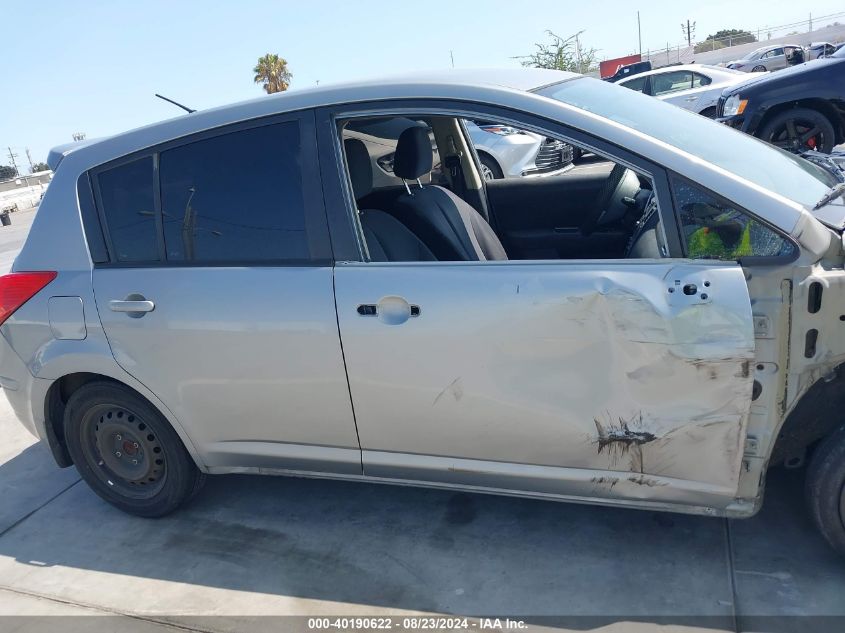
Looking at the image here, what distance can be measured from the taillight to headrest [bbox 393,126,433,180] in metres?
1.66

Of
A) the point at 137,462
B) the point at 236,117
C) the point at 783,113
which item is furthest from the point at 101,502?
the point at 783,113

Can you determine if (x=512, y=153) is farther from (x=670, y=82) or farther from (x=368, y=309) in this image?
(x=368, y=309)

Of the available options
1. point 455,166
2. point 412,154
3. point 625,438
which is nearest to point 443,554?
point 625,438

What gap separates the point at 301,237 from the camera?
2818mm

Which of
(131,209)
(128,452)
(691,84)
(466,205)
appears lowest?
(128,452)

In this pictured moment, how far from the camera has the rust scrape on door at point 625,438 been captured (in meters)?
2.48

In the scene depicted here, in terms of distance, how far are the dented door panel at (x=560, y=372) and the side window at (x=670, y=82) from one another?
1226 centimetres

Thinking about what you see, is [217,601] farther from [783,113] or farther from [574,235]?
[783,113]

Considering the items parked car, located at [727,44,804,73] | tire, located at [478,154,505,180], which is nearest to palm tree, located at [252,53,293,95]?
parked car, located at [727,44,804,73]

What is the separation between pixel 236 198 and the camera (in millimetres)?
2930

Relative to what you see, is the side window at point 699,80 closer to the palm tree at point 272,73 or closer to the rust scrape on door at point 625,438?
the rust scrape on door at point 625,438

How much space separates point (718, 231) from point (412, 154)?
1.55 metres

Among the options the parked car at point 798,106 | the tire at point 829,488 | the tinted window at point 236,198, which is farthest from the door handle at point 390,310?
the parked car at point 798,106

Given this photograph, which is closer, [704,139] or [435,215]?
[704,139]
